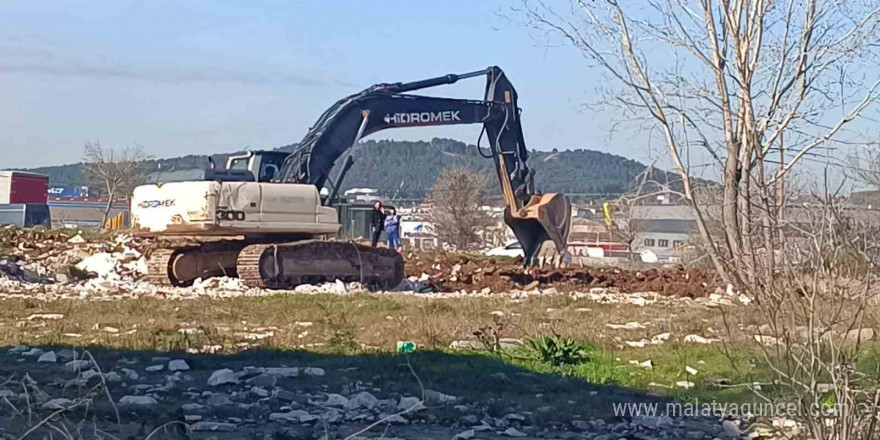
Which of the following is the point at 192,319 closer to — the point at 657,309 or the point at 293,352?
the point at 293,352

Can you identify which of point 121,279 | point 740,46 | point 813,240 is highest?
point 740,46

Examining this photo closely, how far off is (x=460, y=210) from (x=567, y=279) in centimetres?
3524

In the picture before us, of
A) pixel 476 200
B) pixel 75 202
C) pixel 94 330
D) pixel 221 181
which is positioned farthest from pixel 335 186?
pixel 75 202

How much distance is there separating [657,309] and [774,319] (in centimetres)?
972

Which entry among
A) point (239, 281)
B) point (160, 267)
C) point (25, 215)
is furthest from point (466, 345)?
point (25, 215)

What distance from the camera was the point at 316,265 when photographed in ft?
63.7

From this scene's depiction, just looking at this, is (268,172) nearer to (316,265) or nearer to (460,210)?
(316,265)

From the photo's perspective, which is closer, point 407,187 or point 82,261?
point 82,261

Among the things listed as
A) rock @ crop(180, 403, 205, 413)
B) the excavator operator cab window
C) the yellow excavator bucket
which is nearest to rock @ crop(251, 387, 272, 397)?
rock @ crop(180, 403, 205, 413)

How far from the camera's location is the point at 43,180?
210 feet

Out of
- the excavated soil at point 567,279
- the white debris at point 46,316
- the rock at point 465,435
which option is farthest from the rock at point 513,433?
the excavated soil at point 567,279

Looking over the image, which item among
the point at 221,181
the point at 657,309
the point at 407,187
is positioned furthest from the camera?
the point at 407,187

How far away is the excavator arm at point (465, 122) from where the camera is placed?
68.3 feet

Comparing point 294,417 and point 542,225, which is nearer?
point 294,417
